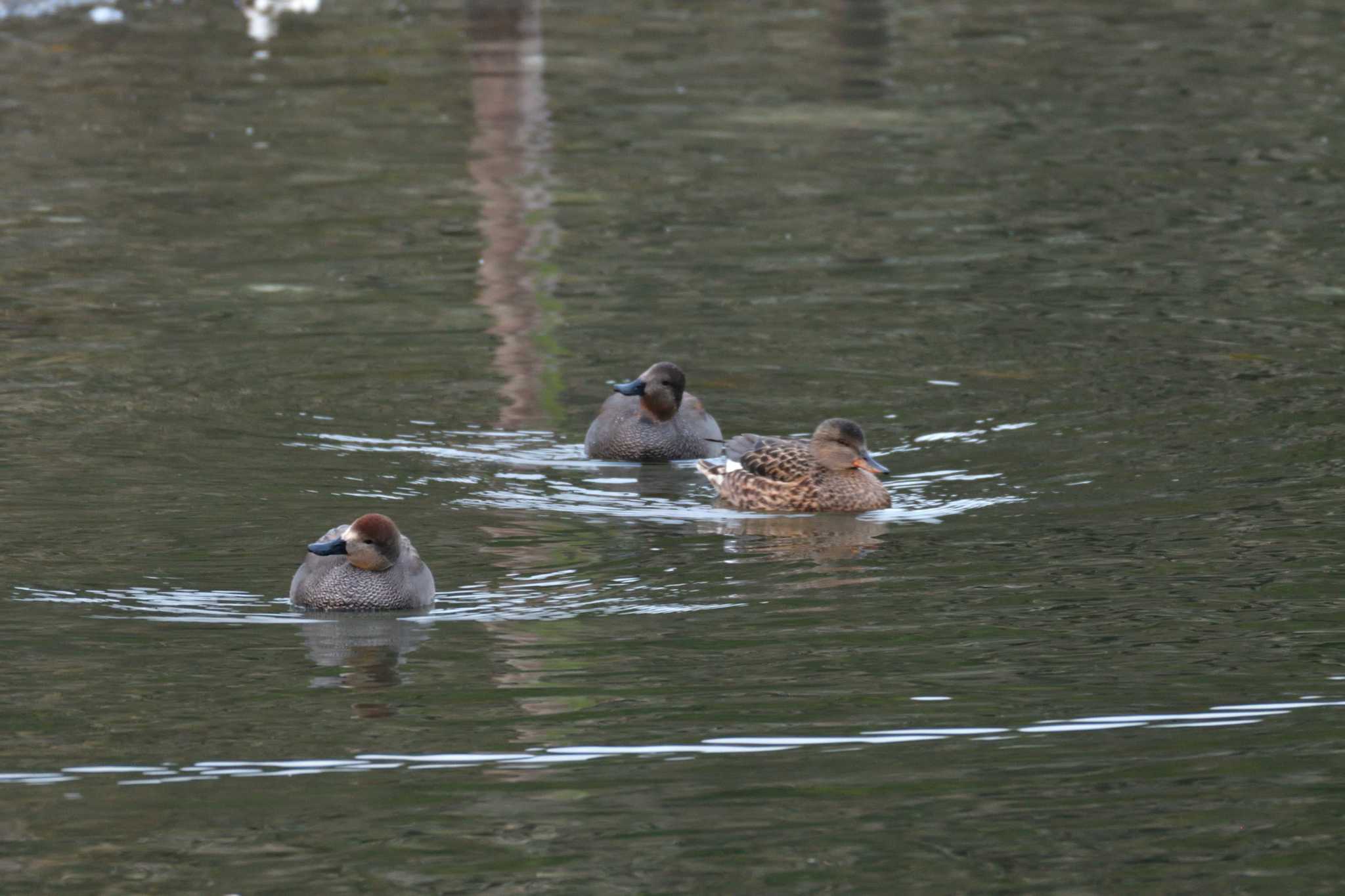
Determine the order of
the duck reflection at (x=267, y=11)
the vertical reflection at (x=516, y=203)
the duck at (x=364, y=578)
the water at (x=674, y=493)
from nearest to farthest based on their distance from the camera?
the water at (x=674, y=493), the duck at (x=364, y=578), the vertical reflection at (x=516, y=203), the duck reflection at (x=267, y=11)

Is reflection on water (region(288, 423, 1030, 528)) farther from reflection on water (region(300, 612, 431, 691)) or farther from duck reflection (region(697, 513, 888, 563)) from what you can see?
reflection on water (region(300, 612, 431, 691))

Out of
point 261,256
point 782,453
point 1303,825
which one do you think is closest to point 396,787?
point 1303,825

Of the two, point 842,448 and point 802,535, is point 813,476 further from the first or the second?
point 802,535

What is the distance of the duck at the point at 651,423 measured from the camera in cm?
1363

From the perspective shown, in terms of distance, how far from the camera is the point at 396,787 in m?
8.12

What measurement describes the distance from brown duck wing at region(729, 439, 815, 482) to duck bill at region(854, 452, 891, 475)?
0.30m

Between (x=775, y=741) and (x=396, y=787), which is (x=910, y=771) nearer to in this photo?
(x=775, y=741)

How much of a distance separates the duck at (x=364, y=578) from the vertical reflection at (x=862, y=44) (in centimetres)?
1802

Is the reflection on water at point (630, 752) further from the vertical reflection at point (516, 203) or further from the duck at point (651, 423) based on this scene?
the vertical reflection at point (516, 203)

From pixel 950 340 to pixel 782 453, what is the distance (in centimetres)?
355

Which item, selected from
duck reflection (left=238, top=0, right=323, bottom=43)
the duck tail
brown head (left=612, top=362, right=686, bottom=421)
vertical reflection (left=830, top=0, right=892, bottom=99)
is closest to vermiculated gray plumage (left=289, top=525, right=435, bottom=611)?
the duck tail

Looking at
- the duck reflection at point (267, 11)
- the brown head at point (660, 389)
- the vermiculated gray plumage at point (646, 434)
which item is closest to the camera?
the brown head at point (660, 389)

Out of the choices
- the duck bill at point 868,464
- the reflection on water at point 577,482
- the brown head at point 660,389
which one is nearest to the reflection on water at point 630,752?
the reflection on water at point 577,482

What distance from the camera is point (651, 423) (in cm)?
1373
